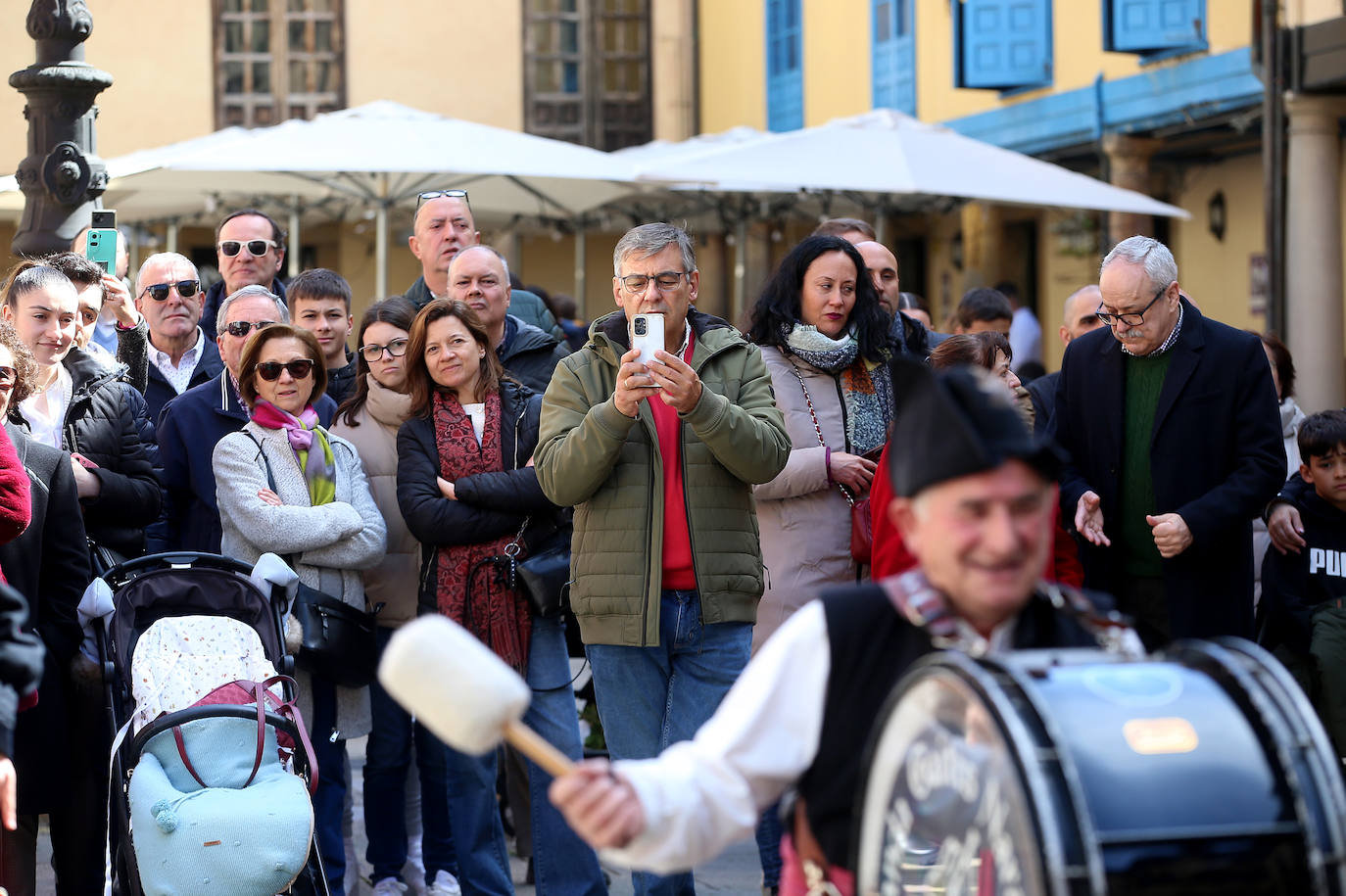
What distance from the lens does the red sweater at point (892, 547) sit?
476 centimetres

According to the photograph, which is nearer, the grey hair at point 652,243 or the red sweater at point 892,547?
the red sweater at point 892,547

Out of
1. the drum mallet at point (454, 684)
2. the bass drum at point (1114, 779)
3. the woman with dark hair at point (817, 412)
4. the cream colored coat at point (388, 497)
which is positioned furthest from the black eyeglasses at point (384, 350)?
the bass drum at point (1114, 779)

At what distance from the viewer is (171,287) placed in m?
6.54

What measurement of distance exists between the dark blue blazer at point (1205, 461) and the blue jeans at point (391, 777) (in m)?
2.25

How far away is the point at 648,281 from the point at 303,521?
1.39m

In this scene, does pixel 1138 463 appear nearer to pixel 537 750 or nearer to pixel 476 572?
pixel 476 572

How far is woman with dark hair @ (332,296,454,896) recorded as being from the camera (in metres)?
5.81

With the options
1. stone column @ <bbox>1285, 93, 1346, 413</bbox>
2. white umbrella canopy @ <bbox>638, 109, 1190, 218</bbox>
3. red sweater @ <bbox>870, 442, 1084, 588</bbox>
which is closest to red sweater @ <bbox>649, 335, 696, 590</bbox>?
red sweater @ <bbox>870, 442, 1084, 588</bbox>

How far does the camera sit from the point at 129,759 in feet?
15.4

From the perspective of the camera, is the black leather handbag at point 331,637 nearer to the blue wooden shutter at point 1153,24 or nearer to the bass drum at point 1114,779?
the bass drum at point 1114,779

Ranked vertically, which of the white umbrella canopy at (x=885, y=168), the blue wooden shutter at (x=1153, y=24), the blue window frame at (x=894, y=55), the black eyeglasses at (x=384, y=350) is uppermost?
the blue window frame at (x=894, y=55)

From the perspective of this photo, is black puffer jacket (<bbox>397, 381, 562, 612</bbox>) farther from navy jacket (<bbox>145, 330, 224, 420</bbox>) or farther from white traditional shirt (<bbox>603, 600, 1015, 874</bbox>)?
white traditional shirt (<bbox>603, 600, 1015, 874</bbox>)

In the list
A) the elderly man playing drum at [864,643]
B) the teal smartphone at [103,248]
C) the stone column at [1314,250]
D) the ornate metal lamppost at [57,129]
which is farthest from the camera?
the stone column at [1314,250]

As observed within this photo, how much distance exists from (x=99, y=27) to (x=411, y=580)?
1973 cm
